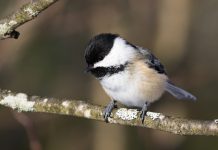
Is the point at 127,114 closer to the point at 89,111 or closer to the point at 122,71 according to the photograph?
the point at 89,111

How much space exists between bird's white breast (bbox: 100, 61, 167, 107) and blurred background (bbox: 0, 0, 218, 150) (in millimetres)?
1087

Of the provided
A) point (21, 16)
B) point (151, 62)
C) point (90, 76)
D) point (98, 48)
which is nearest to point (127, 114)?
point (98, 48)

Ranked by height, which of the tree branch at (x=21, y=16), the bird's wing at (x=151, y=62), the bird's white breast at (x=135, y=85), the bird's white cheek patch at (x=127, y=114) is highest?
the tree branch at (x=21, y=16)

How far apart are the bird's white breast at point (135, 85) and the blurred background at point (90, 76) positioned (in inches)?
42.8

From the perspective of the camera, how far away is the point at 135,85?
303 cm

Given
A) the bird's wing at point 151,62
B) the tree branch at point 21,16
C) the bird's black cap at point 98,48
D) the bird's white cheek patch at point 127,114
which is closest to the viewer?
the tree branch at point 21,16

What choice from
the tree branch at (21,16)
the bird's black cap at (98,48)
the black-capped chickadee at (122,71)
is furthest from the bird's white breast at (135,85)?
the tree branch at (21,16)

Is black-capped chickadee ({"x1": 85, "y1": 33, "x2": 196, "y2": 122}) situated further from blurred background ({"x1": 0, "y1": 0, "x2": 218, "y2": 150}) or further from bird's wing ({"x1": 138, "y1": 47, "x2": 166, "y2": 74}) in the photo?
blurred background ({"x1": 0, "y1": 0, "x2": 218, "y2": 150})

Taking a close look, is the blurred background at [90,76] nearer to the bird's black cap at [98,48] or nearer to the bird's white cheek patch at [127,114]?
the bird's black cap at [98,48]

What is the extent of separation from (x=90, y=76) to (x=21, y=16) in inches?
90.9

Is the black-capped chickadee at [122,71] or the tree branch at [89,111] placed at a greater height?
the black-capped chickadee at [122,71]

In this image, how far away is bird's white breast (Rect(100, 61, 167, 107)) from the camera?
2.96 metres

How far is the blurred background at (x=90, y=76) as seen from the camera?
4.23 meters

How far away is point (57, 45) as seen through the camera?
4840 mm
